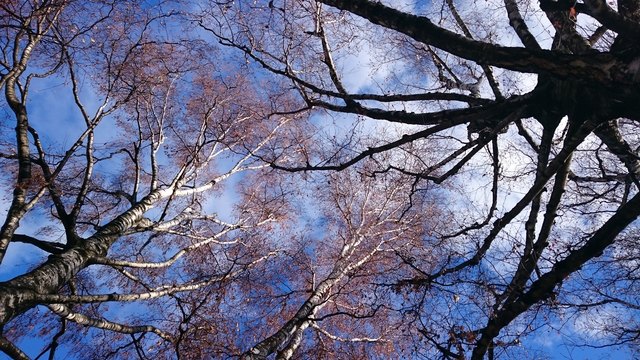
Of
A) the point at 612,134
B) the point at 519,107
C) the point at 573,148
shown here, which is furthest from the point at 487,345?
the point at 612,134

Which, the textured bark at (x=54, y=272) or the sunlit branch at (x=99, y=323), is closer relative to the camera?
the textured bark at (x=54, y=272)

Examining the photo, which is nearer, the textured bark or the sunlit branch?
the textured bark

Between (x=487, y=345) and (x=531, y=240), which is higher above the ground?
(x=531, y=240)

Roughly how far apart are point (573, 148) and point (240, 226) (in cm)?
657

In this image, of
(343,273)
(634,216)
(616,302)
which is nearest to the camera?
(634,216)

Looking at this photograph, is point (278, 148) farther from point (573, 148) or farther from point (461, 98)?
point (573, 148)

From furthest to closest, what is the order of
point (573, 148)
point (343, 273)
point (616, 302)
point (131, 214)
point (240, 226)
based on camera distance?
point (240, 226) < point (343, 273) < point (131, 214) < point (616, 302) < point (573, 148)

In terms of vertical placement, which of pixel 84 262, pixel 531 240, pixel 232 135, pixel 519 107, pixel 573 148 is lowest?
pixel 84 262

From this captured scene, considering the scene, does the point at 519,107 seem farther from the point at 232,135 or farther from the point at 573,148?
the point at 232,135

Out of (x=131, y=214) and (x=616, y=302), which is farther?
(x=131, y=214)

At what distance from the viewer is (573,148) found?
3766mm

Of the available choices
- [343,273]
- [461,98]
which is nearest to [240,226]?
[343,273]

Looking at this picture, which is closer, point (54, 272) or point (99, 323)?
point (54, 272)

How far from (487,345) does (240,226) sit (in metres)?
5.96
